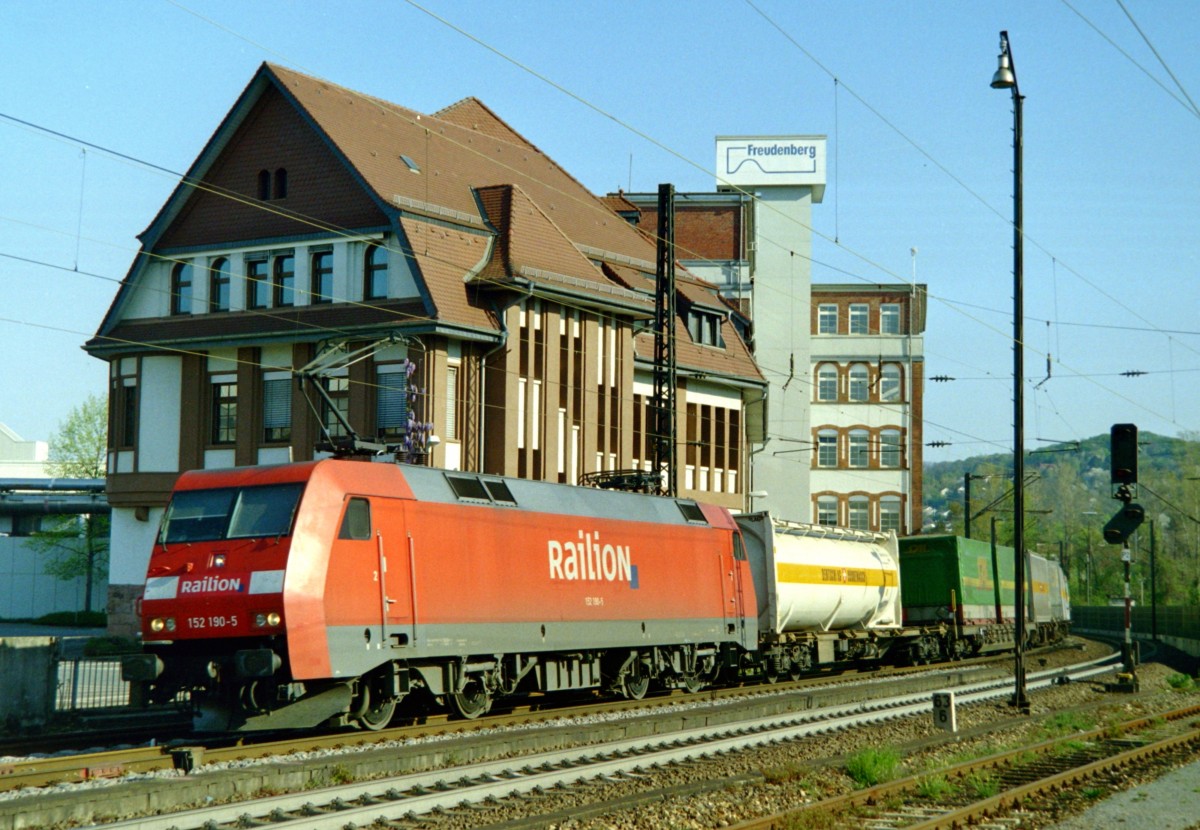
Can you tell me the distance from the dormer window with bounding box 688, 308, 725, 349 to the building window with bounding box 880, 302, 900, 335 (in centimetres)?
3696

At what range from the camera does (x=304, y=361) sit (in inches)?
1459

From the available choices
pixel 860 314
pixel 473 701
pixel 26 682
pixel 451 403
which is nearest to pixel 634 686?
pixel 473 701

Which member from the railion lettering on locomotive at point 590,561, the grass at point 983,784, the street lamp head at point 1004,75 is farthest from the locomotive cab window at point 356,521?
the street lamp head at point 1004,75

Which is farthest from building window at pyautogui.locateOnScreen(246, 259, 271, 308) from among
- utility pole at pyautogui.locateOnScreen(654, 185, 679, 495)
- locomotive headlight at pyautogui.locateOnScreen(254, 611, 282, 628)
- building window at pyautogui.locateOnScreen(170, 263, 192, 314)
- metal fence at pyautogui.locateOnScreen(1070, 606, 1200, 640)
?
metal fence at pyautogui.locateOnScreen(1070, 606, 1200, 640)

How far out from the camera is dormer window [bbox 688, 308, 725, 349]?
48.0 meters

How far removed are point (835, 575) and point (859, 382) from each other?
2099 inches

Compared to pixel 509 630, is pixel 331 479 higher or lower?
higher

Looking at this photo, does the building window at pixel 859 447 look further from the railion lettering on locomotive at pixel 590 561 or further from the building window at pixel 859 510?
the railion lettering on locomotive at pixel 590 561

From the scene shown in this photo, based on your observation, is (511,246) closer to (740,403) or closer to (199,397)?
(199,397)

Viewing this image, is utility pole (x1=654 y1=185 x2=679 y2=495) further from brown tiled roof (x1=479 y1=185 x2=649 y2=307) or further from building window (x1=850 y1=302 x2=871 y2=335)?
building window (x1=850 y1=302 x2=871 y2=335)

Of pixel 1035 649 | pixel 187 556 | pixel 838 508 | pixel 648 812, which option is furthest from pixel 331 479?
pixel 838 508

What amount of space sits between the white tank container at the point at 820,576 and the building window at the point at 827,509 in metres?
45.4

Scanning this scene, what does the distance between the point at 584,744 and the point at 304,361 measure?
21.6 m

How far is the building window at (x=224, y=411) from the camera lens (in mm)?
38375
